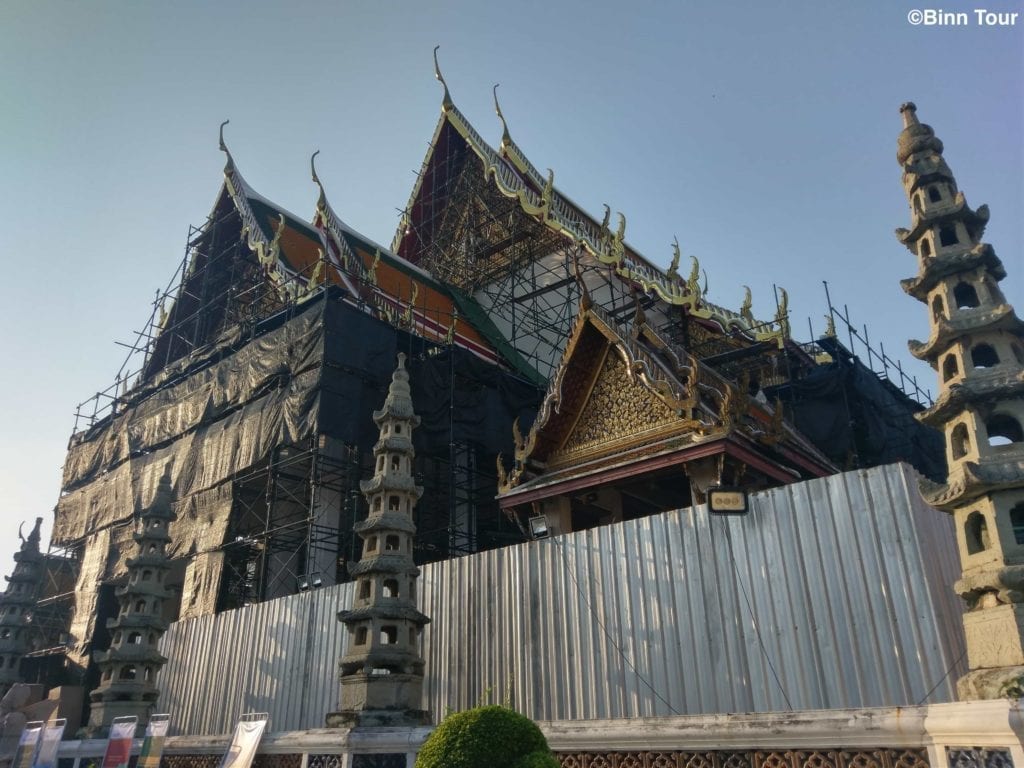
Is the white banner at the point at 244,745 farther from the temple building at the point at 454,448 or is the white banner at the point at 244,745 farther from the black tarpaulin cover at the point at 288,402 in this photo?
the black tarpaulin cover at the point at 288,402

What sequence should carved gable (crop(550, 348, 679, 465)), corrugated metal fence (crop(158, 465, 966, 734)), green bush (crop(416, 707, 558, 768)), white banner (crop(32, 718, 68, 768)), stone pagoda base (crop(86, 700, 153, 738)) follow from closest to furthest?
1. green bush (crop(416, 707, 558, 768))
2. corrugated metal fence (crop(158, 465, 966, 734))
3. white banner (crop(32, 718, 68, 768))
4. carved gable (crop(550, 348, 679, 465))
5. stone pagoda base (crop(86, 700, 153, 738))

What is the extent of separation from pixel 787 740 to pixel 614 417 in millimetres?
7453

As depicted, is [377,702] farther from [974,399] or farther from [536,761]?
[974,399]

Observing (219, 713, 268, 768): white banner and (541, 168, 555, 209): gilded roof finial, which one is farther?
(541, 168, 555, 209): gilded roof finial

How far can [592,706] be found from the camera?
834cm

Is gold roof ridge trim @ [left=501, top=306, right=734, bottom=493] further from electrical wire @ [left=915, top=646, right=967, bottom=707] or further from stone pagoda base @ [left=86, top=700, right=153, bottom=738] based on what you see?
stone pagoda base @ [left=86, top=700, right=153, bottom=738]

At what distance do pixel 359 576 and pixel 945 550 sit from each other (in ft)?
20.2

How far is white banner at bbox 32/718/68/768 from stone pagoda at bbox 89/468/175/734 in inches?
28.4

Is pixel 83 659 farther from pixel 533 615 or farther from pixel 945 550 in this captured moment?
pixel 945 550

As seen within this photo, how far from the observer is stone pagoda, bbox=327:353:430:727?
28.5 feet

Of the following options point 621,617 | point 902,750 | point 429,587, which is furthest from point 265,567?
point 902,750

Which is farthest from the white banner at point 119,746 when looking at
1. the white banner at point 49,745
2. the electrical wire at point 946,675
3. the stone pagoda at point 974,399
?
the stone pagoda at point 974,399

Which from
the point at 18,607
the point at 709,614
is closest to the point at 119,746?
the point at 709,614

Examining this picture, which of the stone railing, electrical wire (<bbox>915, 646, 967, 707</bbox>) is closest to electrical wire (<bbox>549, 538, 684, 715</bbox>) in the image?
the stone railing
